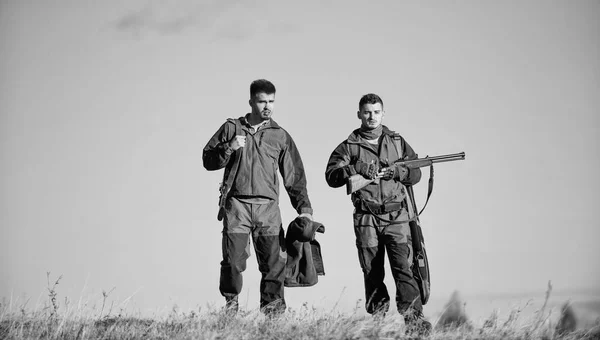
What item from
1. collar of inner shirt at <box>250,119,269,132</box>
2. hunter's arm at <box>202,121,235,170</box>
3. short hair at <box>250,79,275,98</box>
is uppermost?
short hair at <box>250,79,275,98</box>

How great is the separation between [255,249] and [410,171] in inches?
78.1

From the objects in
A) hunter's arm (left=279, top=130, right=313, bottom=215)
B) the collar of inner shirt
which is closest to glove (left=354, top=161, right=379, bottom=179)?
hunter's arm (left=279, top=130, right=313, bottom=215)

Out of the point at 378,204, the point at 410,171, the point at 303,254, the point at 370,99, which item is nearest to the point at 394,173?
the point at 410,171

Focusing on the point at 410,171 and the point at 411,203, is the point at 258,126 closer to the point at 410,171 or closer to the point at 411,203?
the point at 410,171

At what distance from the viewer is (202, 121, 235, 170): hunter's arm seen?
827 cm

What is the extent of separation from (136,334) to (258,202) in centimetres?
190

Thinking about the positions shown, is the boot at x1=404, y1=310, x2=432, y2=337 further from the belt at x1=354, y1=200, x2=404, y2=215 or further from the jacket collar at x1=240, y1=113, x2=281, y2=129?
the jacket collar at x1=240, y1=113, x2=281, y2=129

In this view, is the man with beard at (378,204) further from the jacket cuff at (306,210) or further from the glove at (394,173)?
the jacket cuff at (306,210)

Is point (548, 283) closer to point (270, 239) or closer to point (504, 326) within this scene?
point (504, 326)

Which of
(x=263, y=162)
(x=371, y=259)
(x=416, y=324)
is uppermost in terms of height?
(x=263, y=162)

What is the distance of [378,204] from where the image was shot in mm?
8797

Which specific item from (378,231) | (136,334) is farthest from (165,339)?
(378,231)

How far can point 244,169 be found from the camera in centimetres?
848

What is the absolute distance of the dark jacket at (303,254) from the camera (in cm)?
852
